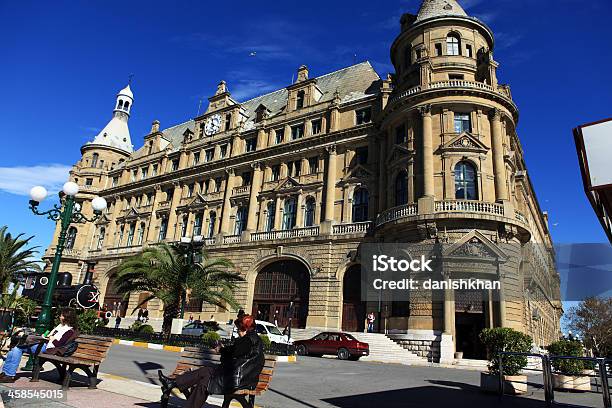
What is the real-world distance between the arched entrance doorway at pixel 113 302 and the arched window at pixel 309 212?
21.9 meters

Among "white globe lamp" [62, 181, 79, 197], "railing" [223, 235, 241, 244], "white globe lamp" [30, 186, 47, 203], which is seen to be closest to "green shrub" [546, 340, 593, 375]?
"white globe lamp" [62, 181, 79, 197]

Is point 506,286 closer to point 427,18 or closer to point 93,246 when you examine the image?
point 427,18

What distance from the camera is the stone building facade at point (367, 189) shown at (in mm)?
22562

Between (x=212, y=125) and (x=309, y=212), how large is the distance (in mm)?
17343

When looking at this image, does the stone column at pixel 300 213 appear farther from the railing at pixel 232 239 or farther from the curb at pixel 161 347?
the curb at pixel 161 347

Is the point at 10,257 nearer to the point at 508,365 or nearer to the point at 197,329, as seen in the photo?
the point at 197,329

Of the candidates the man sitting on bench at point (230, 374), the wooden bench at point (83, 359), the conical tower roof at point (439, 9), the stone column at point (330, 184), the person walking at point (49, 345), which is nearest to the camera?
the man sitting on bench at point (230, 374)

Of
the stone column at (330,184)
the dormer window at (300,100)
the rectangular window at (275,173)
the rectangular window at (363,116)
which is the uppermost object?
the dormer window at (300,100)

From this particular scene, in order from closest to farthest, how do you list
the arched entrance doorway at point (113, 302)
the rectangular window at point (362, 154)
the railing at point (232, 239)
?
the rectangular window at point (362, 154), the railing at point (232, 239), the arched entrance doorway at point (113, 302)

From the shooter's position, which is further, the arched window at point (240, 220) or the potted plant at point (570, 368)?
the arched window at point (240, 220)

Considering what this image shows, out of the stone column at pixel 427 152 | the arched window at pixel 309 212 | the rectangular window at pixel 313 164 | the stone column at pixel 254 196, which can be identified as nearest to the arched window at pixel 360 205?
the arched window at pixel 309 212

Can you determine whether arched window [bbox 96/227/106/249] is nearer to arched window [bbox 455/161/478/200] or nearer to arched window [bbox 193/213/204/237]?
arched window [bbox 193/213/204/237]

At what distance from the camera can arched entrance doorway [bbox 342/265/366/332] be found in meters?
26.4

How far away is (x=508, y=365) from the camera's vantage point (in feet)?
34.4
